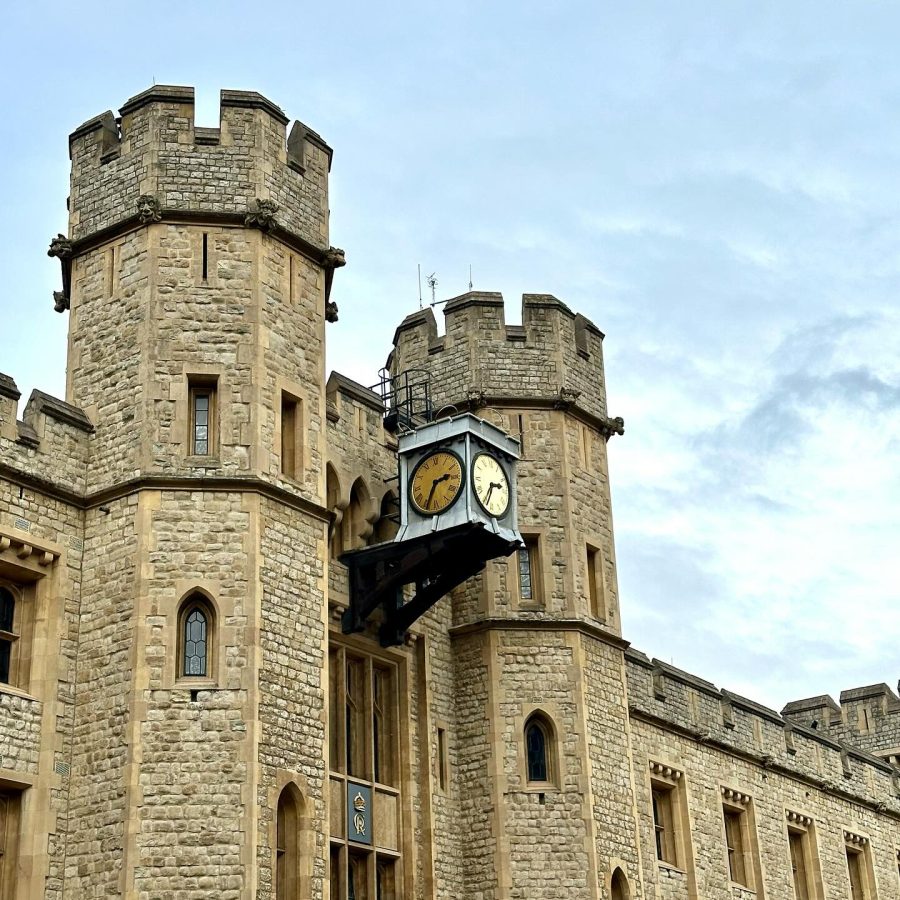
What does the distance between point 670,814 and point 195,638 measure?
13721mm

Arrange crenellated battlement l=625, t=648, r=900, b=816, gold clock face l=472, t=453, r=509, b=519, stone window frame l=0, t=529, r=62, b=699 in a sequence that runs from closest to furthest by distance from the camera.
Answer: stone window frame l=0, t=529, r=62, b=699, gold clock face l=472, t=453, r=509, b=519, crenellated battlement l=625, t=648, r=900, b=816

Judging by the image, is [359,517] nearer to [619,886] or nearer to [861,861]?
[619,886]

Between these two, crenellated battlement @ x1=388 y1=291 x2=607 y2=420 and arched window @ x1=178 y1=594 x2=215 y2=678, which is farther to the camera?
crenellated battlement @ x1=388 y1=291 x2=607 y2=420

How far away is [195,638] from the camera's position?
2195 cm

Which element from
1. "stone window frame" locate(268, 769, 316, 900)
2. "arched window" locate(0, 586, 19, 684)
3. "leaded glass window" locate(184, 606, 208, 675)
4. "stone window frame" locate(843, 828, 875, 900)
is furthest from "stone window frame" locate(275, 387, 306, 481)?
"stone window frame" locate(843, 828, 875, 900)

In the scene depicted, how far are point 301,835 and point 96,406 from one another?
653 centimetres

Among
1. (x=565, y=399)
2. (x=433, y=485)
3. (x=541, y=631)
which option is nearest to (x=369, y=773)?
(x=541, y=631)

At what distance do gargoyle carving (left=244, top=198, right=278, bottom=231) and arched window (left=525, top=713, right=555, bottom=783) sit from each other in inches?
354

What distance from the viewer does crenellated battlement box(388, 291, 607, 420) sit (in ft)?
96.2

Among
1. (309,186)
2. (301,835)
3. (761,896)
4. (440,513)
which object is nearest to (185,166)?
(309,186)

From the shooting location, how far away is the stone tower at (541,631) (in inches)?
1048

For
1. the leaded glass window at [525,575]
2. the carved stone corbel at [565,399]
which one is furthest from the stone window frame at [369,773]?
the carved stone corbel at [565,399]

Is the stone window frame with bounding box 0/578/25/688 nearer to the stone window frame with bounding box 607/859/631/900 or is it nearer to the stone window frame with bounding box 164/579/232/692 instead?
the stone window frame with bounding box 164/579/232/692

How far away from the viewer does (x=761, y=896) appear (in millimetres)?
33938
